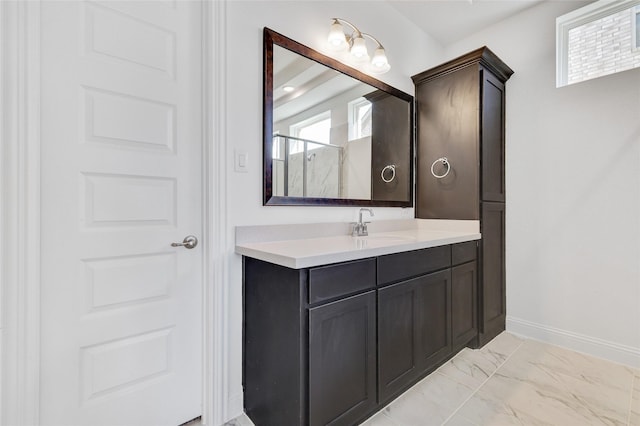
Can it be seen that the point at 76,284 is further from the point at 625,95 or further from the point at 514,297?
the point at 625,95

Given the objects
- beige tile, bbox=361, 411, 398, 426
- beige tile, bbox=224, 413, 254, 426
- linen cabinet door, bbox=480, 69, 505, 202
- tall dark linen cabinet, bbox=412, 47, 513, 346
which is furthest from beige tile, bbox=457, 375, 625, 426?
linen cabinet door, bbox=480, 69, 505, 202

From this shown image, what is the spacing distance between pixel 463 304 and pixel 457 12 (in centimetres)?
227

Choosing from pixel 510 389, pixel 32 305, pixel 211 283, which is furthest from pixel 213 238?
pixel 510 389

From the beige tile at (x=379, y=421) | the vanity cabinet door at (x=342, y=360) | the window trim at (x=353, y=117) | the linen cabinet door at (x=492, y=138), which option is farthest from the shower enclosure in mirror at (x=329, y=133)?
the beige tile at (x=379, y=421)

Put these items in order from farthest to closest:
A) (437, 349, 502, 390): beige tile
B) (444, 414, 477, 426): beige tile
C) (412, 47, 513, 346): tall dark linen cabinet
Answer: (412, 47, 513, 346): tall dark linen cabinet, (437, 349, 502, 390): beige tile, (444, 414, 477, 426): beige tile

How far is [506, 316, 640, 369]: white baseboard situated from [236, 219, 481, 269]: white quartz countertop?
0.95 meters

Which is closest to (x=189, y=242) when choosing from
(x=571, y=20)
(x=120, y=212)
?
(x=120, y=212)

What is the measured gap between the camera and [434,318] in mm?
1722

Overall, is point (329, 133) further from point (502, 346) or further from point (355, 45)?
point (502, 346)

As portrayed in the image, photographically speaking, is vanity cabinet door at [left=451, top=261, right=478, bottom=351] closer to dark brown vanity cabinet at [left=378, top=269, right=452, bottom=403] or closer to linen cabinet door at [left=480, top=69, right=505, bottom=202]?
dark brown vanity cabinet at [left=378, top=269, right=452, bottom=403]

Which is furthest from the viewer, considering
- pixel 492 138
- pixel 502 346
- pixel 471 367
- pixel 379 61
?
pixel 492 138

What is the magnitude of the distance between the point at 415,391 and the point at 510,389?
0.54 m

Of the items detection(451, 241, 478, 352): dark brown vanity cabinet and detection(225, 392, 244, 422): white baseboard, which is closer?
detection(225, 392, 244, 422): white baseboard

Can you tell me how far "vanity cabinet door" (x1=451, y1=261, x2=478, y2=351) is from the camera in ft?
6.18
